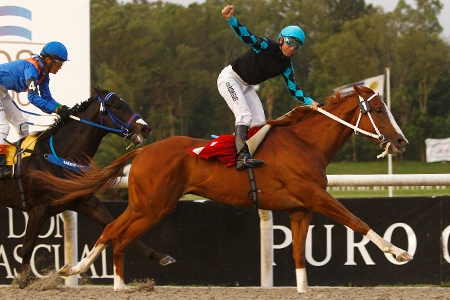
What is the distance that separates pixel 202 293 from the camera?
5.63m

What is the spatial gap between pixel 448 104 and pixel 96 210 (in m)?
48.9

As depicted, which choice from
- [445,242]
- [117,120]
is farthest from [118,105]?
[445,242]

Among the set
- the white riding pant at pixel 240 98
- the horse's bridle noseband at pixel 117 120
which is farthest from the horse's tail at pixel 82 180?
the white riding pant at pixel 240 98

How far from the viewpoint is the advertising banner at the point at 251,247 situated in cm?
643

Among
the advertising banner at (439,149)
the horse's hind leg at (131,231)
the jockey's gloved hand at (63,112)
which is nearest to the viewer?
the horse's hind leg at (131,231)

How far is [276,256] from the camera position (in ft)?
21.6

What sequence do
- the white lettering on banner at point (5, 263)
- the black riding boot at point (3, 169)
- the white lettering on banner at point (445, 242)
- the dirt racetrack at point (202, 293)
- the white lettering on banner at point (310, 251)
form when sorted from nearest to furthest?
the dirt racetrack at point (202, 293), the black riding boot at point (3, 169), the white lettering on banner at point (445, 242), the white lettering on banner at point (310, 251), the white lettering on banner at point (5, 263)

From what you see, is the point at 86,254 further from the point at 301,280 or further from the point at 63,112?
the point at 301,280

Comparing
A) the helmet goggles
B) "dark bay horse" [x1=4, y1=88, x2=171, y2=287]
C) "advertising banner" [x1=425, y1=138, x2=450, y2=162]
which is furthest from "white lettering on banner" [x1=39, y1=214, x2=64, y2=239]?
"advertising banner" [x1=425, y1=138, x2=450, y2=162]

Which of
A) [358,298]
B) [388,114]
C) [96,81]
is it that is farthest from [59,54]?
[96,81]

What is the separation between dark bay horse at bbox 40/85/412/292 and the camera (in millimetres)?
5484

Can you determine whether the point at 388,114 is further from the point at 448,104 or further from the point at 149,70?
the point at 149,70

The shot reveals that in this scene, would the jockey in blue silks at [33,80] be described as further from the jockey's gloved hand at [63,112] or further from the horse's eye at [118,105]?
the horse's eye at [118,105]

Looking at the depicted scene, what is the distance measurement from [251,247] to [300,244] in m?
1.07
